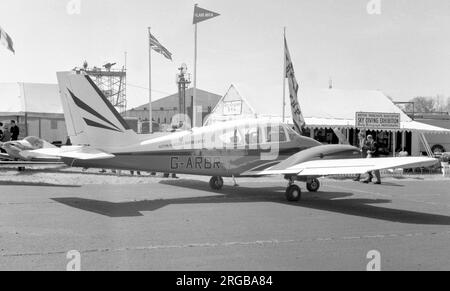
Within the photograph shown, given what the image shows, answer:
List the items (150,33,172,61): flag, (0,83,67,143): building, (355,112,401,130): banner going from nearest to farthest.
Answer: (355,112,401,130): banner, (150,33,172,61): flag, (0,83,67,143): building

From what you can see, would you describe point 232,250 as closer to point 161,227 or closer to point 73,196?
point 161,227

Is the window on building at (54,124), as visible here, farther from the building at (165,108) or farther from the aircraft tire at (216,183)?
the aircraft tire at (216,183)

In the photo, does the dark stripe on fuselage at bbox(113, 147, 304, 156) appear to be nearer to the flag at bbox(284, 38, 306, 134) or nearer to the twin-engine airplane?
the twin-engine airplane

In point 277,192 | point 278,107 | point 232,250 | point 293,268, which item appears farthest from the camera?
point 278,107

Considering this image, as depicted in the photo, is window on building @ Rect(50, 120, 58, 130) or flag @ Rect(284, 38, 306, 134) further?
window on building @ Rect(50, 120, 58, 130)

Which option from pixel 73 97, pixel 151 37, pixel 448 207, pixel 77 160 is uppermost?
pixel 151 37

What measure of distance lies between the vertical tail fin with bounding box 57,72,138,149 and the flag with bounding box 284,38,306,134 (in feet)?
36.5

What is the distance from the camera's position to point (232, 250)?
696 centimetres

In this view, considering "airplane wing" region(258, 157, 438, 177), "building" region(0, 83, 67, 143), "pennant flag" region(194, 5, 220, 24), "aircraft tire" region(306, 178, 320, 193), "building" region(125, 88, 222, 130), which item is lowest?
"aircraft tire" region(306, 178, 320, 193)

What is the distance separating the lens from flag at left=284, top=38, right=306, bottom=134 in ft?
69.9

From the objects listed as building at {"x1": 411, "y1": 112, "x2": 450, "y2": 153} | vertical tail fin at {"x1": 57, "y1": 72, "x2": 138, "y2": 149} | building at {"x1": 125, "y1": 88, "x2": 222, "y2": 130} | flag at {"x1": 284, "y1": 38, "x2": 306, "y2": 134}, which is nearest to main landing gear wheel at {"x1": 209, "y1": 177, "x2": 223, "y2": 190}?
vertical tail fin at {"x1": 57, "y1": 72, "x2": 138, "y2": 149}

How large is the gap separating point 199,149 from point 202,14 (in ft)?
42.2
